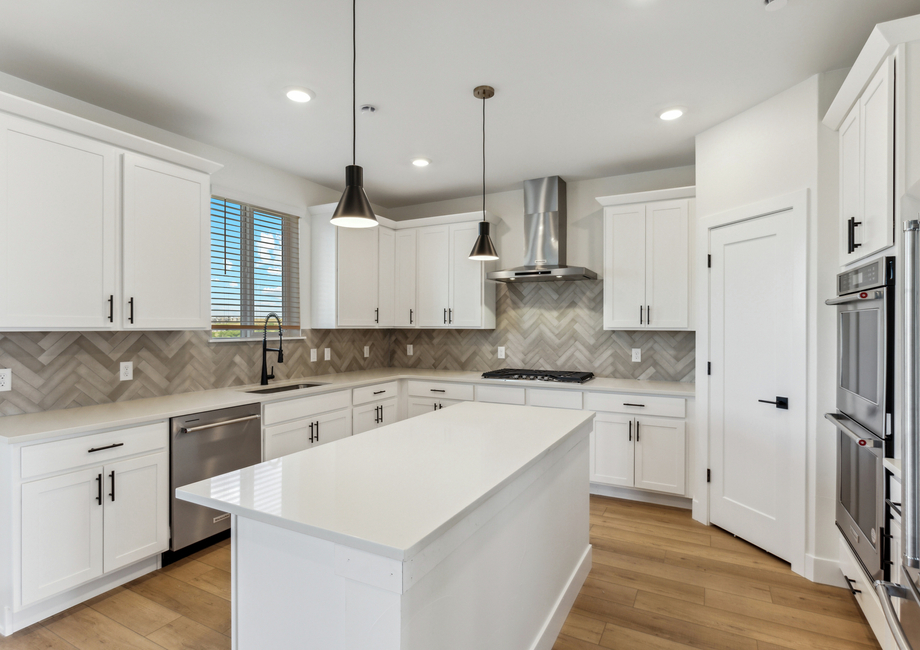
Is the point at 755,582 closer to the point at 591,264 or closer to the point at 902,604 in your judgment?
the point at 902,604

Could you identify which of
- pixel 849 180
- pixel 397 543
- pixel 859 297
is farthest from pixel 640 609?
pixel 849 180

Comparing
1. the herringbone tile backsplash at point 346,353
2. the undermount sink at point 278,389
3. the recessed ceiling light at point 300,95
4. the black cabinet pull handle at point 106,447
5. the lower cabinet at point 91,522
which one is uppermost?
the recessed ceiling light at point 300,95

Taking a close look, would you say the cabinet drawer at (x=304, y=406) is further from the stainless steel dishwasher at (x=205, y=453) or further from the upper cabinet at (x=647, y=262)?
the upper cabinet at (x=647, y=262)

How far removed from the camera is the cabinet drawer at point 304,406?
322 centimetres

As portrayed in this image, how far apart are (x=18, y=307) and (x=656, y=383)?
4.12 meters

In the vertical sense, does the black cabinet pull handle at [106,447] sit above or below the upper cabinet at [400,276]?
below

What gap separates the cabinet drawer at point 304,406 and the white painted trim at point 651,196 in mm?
2674

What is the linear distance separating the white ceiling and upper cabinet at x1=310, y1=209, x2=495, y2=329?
3.48ft

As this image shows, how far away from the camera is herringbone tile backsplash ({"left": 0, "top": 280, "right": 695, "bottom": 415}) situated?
8.68ft

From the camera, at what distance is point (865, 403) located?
77.5 inches

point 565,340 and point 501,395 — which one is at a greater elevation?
point 565,340

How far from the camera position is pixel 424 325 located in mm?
4840

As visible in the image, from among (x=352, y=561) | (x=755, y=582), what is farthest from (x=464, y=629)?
(x=755, y=582)

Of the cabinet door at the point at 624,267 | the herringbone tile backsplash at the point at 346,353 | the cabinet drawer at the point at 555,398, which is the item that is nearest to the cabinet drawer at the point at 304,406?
the herringbone tile backsplash at the point at 346,353
